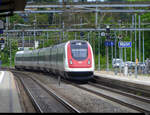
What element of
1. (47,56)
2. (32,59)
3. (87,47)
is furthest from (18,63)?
(87,47)

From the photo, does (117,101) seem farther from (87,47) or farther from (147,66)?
(147,66)

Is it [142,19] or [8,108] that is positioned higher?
[142,19]

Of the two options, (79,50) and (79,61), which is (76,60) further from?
(79,50)

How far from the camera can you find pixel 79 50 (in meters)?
28.7

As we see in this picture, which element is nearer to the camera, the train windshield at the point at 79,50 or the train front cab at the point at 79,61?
the train front cab at the point at 79,61

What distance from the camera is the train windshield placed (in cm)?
2850

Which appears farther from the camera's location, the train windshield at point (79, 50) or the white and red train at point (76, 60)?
the train windshield at point (79, 50)

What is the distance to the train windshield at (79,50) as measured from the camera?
93.5 feet

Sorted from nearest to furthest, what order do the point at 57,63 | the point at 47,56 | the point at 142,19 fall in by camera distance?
the point at 57,63
the point at 47,56
the point at 142,19

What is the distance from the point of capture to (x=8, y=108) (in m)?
13.8

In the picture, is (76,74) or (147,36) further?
(147,36)

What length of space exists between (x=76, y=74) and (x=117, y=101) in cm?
1061

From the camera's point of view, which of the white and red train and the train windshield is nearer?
the white and red train

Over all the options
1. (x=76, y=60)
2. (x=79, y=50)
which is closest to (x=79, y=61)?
(x=76, y=60)
